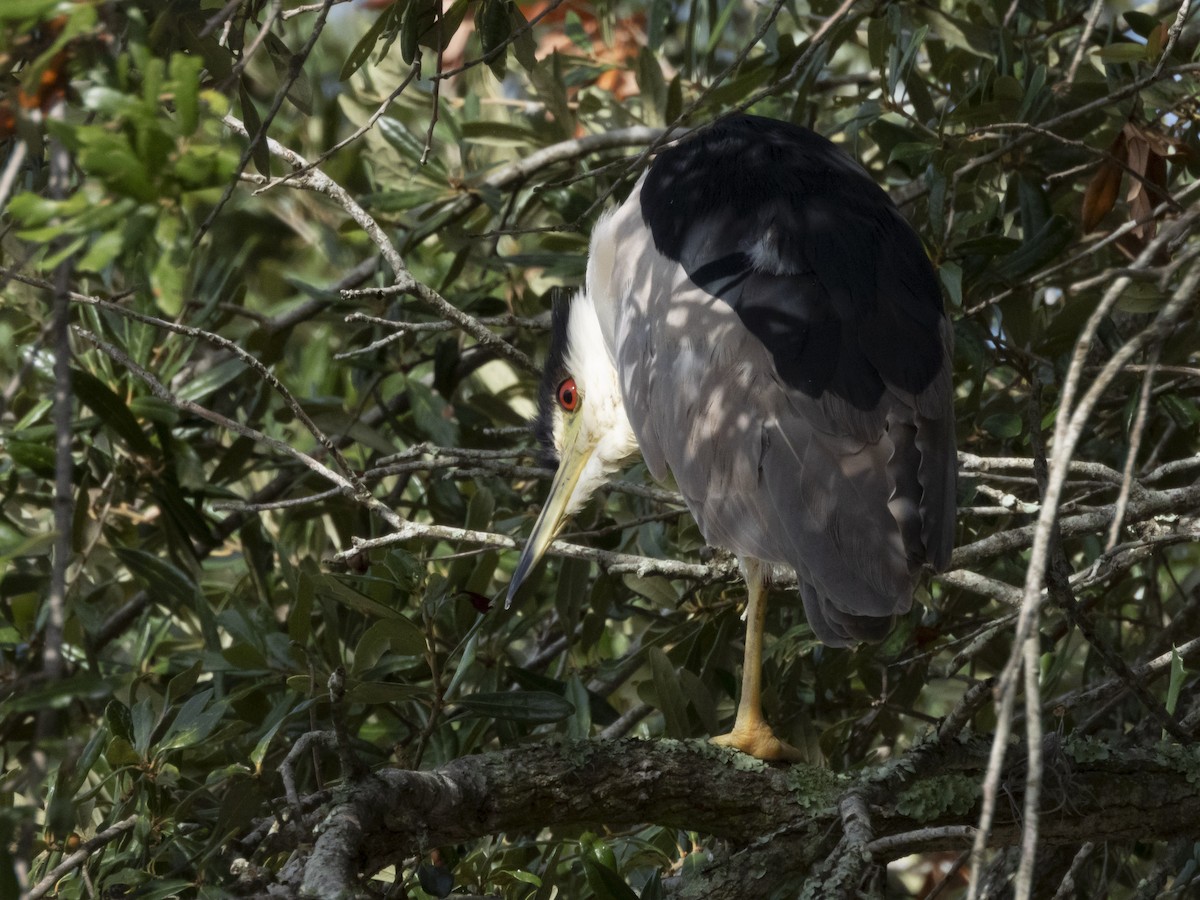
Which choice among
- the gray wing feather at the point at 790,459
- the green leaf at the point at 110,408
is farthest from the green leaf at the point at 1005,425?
the green leaf at the point at 110,408

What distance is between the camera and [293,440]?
392 centimetres

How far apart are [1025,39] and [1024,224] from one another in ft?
1.87

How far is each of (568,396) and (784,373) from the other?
1008 mm

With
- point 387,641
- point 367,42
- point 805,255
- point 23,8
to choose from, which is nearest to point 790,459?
point 805,255

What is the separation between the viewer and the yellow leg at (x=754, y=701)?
2730 mm

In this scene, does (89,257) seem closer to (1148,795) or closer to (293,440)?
(1148,795)

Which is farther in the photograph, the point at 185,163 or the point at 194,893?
the point at 194,893

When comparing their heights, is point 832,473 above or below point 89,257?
below

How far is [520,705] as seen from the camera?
2426 mm

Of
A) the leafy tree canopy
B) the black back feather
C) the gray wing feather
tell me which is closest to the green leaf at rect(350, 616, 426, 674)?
the leafy tree canopy

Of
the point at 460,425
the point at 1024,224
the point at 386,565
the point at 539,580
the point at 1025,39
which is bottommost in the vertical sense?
the point at 539,580

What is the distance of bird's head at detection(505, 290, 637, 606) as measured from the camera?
11.2ft

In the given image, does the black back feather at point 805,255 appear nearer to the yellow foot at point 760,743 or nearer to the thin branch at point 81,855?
the yellow foot at point 760,743

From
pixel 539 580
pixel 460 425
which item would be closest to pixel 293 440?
pixel 460 425
